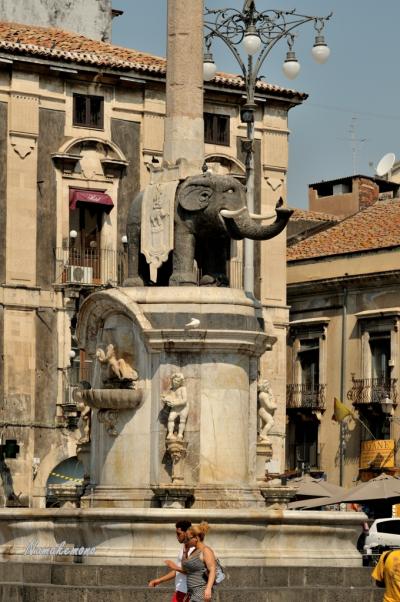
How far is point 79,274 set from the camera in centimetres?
5519

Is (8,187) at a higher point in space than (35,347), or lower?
higher

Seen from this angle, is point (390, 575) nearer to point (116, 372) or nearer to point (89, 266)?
point (116, 372)

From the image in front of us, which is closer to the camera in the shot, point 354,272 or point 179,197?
point 179,197

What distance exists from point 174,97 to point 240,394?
425 cm

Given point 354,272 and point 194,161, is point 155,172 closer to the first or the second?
point 194,161

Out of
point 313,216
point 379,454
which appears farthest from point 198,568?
point 313,216

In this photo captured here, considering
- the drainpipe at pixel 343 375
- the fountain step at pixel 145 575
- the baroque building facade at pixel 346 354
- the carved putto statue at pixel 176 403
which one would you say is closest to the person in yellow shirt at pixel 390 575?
the fountain step at pixel 145 575

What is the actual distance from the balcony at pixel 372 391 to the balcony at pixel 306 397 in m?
1.05

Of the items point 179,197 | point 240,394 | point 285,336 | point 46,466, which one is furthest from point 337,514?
point 285,336

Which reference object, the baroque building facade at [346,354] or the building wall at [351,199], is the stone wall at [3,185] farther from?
the building wall at [351,199]

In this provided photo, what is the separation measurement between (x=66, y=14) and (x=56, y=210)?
30.2 feet

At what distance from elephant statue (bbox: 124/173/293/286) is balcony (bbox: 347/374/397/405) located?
30555mm

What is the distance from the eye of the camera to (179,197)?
2983cm

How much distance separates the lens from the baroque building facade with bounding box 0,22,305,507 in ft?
178
